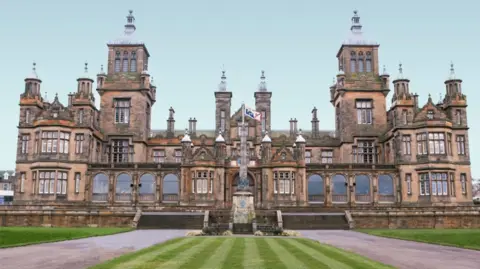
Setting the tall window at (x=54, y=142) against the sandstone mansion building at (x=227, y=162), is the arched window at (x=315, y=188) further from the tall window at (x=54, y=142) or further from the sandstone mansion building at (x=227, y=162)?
the tall window at (x=54, y=142)

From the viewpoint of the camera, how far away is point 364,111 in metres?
62.9

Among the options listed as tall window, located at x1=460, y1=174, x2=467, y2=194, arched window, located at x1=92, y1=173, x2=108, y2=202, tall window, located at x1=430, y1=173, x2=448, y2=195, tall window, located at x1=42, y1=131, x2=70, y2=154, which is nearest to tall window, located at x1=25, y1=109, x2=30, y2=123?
tall window, located at x1=42, y1=131, x2=70, y2=154

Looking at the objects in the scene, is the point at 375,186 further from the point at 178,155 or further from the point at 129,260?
the point at 129,260

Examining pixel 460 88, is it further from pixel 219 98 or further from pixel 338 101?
pixel 219 98

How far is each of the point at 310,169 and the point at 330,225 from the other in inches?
564

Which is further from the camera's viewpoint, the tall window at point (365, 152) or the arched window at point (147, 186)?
the tall window at point (365, 152)

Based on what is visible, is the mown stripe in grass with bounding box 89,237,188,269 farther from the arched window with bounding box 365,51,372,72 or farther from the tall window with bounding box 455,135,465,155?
the arched window with bounding box 365,51,372,72

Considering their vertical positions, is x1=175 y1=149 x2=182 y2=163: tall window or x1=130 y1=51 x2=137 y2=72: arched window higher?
x1=130 y1=51 x2=137 y2=72: arched window

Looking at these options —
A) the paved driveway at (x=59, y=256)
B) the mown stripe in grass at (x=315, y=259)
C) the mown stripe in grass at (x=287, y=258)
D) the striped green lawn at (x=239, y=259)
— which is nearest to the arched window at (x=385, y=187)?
the striped green lawn at (x=239, y=259)

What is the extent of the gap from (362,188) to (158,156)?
26.2 metres

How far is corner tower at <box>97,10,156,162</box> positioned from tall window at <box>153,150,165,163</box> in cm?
247

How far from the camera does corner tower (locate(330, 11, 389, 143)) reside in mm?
62219

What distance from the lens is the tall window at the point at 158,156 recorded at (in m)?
64.2

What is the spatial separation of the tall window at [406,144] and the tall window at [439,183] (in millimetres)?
3548
